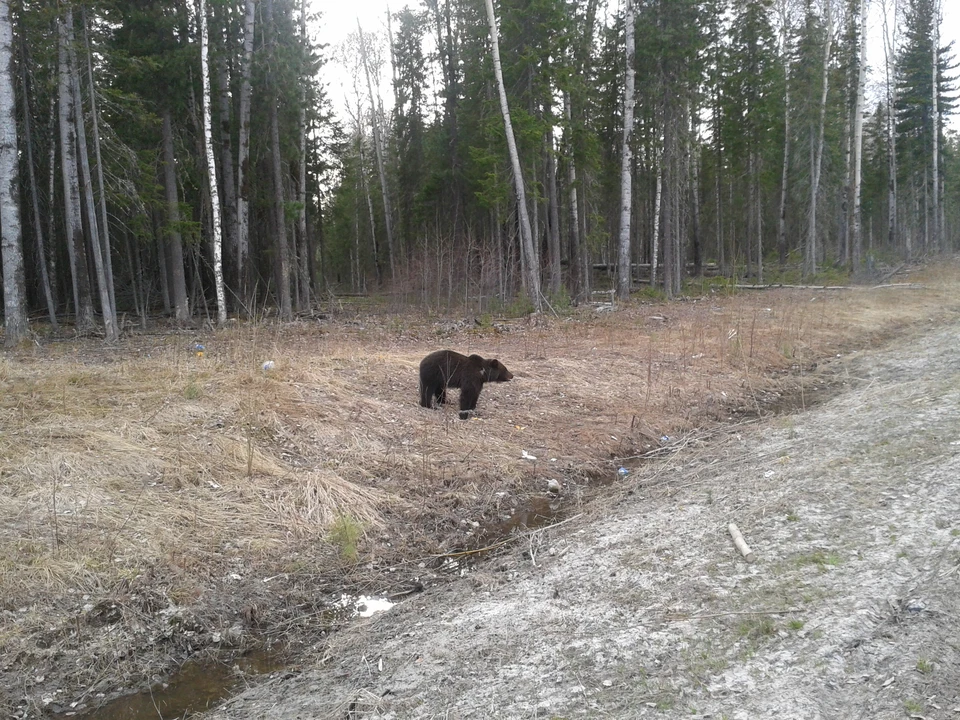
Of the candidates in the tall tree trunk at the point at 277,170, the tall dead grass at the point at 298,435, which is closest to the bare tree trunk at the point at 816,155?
the tall dead grass at the point at 298,435

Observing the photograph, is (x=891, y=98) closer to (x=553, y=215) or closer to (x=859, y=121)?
(x=859, y=121)

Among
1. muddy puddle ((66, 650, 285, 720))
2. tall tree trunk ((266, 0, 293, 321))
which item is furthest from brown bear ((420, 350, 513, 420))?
tall tree trunk ((266, 0, 293, 321))

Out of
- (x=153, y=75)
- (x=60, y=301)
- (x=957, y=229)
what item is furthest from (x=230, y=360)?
(x=957, y=229)

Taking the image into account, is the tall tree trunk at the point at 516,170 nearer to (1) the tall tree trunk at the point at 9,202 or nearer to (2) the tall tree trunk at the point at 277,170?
(2) the tall tree trunk at the point at 277,170

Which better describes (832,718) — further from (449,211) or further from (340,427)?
(449,211)

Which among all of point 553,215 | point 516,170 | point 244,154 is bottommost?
point 553,215

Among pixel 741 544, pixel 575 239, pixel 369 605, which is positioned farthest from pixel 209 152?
pixel 741 544

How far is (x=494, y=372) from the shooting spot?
10.1 meters

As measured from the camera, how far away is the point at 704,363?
12922 mm

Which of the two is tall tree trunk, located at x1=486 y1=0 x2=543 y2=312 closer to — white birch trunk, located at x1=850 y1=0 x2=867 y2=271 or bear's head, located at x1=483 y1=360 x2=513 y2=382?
bear's head, located at x1=483 y1=360 x2=513 y2=382

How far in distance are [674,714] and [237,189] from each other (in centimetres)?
2131

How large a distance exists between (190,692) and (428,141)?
30220 mm

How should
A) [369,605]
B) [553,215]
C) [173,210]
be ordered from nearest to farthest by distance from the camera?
[369,605], [173,210], [553,215]

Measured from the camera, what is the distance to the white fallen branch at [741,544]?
4777mm
